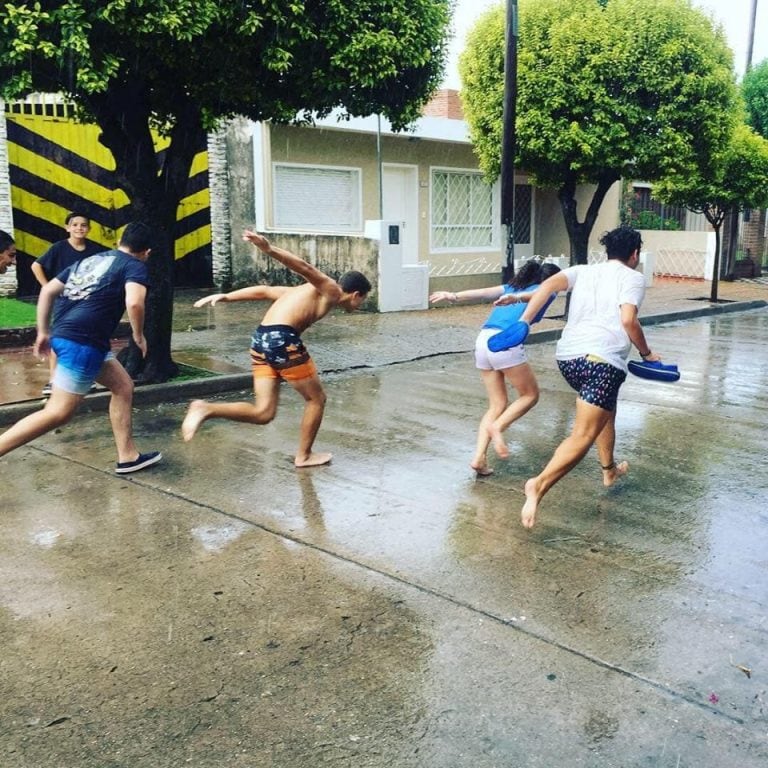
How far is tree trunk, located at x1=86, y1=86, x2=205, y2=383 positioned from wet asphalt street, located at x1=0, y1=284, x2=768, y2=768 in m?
1.83

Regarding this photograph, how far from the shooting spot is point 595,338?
4.70m

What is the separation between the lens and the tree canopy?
900 inches

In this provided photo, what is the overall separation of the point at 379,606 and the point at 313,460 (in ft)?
7.43

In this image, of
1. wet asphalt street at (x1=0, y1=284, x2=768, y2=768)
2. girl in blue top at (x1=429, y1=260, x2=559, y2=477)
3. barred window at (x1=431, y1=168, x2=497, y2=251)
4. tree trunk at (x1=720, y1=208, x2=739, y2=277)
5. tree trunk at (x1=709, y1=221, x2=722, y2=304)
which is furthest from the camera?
tree trunk at (x1=720, y1=208, x2=739, y2=277)

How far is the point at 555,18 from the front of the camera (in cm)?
1369

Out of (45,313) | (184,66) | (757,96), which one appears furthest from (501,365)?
(757,96)

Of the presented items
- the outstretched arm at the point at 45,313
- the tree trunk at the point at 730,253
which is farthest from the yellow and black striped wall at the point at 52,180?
the tree trunk at the point at 730,253

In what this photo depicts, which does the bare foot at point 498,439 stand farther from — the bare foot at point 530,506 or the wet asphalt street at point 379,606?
the bare foot at point 530,506

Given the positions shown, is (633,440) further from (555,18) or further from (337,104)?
(555,18)

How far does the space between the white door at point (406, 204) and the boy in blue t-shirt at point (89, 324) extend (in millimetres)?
13315

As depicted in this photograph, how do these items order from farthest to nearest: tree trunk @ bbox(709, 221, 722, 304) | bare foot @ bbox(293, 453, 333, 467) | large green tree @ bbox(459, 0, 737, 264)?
tree trunk @ bbox(709, 221, 722, 304), large green tree @ bbox(459, 0, 737, 264), bare foot @ bbox(293, 453, 333, 467)

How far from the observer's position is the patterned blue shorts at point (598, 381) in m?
4.64

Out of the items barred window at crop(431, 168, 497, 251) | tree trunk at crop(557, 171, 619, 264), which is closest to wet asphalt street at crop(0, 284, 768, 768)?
tree trunk at crop(557, 171, 619, 264)

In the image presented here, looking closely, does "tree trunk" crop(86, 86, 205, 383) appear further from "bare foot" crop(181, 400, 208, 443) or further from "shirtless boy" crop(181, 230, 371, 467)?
"bare foot" crop(181, 400, 208, 443)
